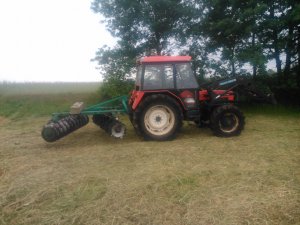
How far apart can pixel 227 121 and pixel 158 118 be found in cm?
177

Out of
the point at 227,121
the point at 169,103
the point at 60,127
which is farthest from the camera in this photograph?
the point at 227,121

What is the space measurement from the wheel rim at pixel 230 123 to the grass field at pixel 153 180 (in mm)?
331

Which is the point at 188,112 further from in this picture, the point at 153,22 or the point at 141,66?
the point at 153,22

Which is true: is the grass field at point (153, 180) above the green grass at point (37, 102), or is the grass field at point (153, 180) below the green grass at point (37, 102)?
below

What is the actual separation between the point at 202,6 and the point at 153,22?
2.02 metres

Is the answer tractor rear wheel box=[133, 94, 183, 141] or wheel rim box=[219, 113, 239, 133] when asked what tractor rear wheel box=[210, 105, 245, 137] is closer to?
wheel rim box=[219, 113, 239, 133]

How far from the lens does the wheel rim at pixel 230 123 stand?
8.81 meters

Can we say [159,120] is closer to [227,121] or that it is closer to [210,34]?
[227,121]

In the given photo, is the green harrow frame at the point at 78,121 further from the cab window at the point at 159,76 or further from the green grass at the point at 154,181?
the cab window at the point at 159,76

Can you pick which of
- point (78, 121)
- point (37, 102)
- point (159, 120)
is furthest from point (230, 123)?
point (37, 102)

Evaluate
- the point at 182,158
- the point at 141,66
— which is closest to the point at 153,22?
the point at 141,66

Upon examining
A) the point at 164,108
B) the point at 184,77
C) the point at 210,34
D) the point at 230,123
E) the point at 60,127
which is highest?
the point at 210,34

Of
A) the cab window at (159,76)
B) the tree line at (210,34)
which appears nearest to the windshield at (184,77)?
the cab window at (159,76)

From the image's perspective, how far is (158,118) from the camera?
28.6ft
